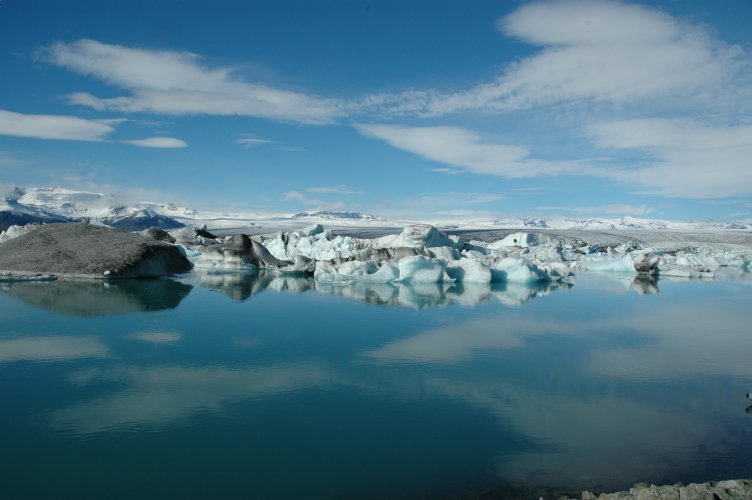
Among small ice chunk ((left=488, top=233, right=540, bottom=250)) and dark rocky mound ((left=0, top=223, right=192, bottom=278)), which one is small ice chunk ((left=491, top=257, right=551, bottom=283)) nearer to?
dark rocky mound ((left=0, top=223, right=192, bottom=278))

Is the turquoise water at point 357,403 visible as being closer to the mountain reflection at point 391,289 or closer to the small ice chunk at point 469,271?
the mountain reflection at point 391,289

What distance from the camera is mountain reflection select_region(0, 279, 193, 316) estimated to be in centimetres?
945

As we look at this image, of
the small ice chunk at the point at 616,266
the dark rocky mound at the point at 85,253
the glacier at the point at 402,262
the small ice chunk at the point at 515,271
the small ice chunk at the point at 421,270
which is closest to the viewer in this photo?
the dark rocky mound at the point at 85,253

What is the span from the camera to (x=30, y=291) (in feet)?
37.1

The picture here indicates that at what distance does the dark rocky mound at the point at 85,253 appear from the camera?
46.1ft

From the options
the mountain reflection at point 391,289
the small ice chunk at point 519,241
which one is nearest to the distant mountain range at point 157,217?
the small ice chunk at point 519,241

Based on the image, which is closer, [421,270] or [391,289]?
[391,289]

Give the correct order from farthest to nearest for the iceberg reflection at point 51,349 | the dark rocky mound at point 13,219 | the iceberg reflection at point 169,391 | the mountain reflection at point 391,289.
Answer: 1. the dark rocky mound at point 13,219
2. the mountain reflection at point 391,289
3. the iceberg reflection at point 51,349
4. the iceberg reflection at point 169,391

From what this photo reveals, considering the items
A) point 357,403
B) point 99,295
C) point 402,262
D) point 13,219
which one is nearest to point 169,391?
point 357,403

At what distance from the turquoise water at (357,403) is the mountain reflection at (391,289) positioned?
2.47 metres

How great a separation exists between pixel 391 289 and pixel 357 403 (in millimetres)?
9720

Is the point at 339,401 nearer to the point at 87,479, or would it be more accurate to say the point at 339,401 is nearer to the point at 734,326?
the point at 87,479

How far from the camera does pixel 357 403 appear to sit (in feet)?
15.5

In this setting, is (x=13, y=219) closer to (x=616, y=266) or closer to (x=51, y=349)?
(x=616, y=266)
